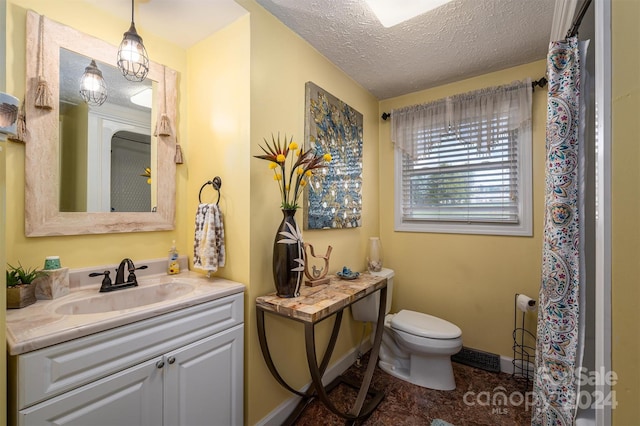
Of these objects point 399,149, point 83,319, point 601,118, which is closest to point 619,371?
point 601,118

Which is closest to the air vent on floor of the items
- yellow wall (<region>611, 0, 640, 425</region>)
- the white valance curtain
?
the white valance curtain

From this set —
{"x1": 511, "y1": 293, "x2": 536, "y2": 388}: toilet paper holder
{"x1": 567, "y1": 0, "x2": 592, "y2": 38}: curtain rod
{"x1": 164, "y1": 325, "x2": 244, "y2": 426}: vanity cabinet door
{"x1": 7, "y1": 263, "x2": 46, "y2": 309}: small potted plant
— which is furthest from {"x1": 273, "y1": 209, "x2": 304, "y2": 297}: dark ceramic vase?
{"x1": 511, "y1": 293, "x2": 536, "y2": 388}: toilet paper holder

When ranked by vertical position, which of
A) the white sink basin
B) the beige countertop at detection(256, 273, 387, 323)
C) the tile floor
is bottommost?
the tile floor


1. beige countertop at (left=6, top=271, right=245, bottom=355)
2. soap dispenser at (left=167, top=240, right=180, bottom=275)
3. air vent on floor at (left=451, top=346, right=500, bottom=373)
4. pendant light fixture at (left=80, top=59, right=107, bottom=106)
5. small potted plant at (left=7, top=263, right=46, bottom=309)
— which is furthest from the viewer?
air vent on floor at (left=451, top=346, right=500, bottom=373)

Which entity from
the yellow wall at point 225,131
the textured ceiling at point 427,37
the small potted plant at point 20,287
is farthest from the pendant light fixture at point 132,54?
the small potted plant at point 20,287

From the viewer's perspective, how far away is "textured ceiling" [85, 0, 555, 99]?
1472 mm

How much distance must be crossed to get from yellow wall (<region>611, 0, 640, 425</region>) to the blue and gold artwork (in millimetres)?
1416

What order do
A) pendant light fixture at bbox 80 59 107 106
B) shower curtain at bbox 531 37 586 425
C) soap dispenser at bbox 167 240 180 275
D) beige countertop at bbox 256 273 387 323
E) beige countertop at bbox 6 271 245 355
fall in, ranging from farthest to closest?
soap dispenser at bbox 167 240 180 275 < pendant light fixture at bbox 80 59 107 106 < beige countertop at bbox 256 273 387 323 < shower curtain at bbox 531 37 586 425 < beige countertop at bbox 6 271 245 355

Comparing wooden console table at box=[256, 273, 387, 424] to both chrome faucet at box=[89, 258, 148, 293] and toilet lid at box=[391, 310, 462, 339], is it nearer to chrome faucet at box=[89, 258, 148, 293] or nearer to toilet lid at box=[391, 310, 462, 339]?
toilet lid at box=[391, 310, 462, 339]

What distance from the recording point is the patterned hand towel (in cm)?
145

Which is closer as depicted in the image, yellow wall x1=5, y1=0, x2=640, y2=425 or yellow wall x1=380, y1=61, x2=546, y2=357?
yellow wall x1=5, y1=0, x2=640, y2=425

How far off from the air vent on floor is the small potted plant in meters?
2.82

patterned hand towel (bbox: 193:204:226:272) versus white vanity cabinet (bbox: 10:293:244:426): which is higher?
patterned hand towel (bbox: 193:204:226:272)

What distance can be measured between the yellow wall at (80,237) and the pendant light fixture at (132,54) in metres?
0.21
